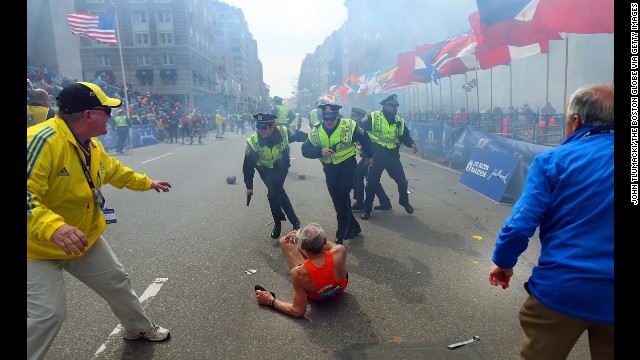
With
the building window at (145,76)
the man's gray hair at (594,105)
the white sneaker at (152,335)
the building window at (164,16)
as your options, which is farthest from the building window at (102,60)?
the man's gray hair at (594,105)

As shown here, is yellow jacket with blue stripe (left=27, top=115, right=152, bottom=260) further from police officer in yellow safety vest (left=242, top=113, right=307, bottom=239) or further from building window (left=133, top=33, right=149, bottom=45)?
building window (left=133, top=33, right=149, bottom=45)

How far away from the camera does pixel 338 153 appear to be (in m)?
4.97

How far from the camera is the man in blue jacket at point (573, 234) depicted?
1.58m

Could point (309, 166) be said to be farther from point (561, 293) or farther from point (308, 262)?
point (561, 293)

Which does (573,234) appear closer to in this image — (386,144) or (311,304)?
(311,304)

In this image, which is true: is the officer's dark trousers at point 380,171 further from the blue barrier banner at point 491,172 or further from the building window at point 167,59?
the building window at point 167,59

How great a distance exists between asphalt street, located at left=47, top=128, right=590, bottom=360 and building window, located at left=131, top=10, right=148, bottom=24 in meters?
59.8

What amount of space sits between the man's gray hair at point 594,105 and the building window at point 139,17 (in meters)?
65.7

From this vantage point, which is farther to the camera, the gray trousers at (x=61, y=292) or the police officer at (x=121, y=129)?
the police officer at (x=121, y=129)

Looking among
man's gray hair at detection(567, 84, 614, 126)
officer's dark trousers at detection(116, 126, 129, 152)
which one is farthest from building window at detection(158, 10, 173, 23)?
man's gray hair at detection(567, 84, 614, 126)

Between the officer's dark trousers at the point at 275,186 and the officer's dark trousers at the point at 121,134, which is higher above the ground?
the officer's dark trousers at the point at 121,134
